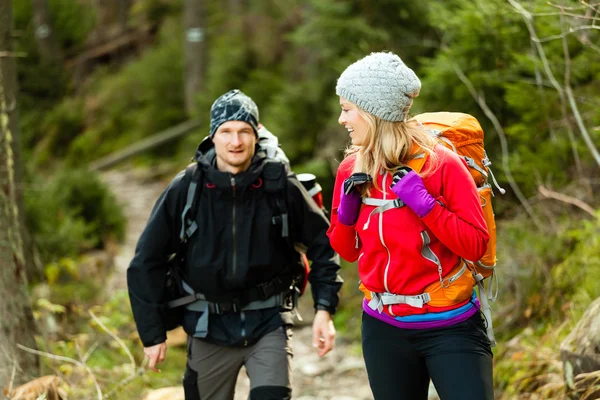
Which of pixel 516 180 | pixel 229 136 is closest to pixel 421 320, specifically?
pixel 229 136

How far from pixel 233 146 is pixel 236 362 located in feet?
4.06

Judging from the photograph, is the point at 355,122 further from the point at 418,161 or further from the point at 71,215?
the point at 71,215

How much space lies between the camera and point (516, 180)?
6949mm

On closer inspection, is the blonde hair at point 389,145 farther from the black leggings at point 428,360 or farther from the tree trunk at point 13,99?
the tree trunk at point 13,99

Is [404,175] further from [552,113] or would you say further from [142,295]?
[552,113]

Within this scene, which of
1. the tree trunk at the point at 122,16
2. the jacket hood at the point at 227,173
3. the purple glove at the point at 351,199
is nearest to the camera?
the purple glove at the point at 351,199

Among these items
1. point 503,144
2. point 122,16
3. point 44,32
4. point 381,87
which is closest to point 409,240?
point 381,87

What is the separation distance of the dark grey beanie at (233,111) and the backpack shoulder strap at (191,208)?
300 mm

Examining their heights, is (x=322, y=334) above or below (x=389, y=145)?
below

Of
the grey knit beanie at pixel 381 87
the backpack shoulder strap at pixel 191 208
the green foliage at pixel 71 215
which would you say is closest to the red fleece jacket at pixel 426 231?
the grey knit beanie at pixel 381 87

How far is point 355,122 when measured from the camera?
126 inches

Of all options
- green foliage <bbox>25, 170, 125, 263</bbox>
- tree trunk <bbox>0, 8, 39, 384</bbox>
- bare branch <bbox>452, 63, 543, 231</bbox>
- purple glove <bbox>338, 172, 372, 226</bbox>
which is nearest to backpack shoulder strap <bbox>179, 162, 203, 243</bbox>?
purple glove <bbox>338, 172, 372, 226</bbox>

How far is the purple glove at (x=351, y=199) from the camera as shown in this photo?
310 centimetres

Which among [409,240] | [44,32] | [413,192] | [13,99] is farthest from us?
[44,32]
